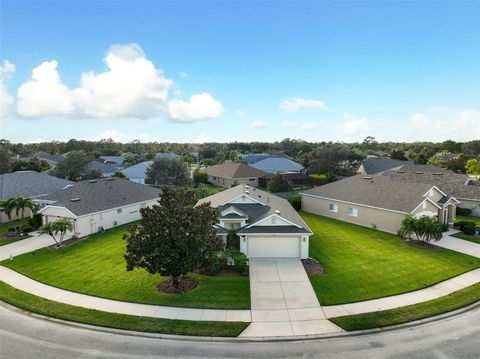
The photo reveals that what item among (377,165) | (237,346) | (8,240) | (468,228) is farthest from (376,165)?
(8,240)

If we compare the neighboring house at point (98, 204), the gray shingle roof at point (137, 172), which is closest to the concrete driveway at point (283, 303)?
the neighboring house at point (98, 204)

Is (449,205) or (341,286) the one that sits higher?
(449,205)

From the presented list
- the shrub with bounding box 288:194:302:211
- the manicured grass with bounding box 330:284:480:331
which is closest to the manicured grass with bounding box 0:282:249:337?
the manicured grass with bounding box 330:284:480:331

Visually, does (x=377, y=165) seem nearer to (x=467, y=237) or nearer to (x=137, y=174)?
(x=467, y=237)

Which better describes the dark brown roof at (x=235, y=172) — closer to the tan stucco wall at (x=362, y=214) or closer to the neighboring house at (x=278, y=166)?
the neighboring house at (x=278, y=166)

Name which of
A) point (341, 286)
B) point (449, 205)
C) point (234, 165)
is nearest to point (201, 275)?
point (341, 286)

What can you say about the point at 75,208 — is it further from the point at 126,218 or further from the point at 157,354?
the point at 157,354
